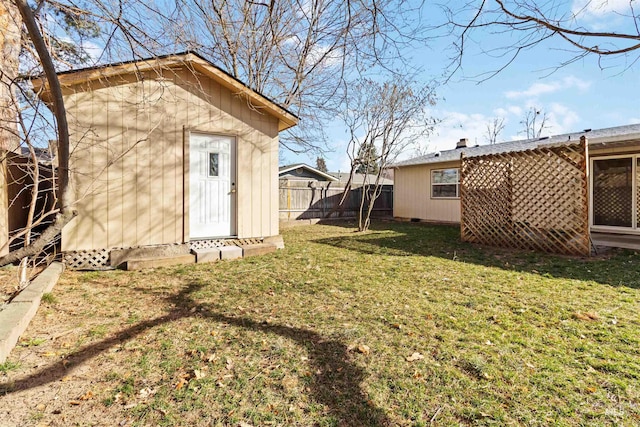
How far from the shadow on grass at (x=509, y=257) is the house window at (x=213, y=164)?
3154 mm

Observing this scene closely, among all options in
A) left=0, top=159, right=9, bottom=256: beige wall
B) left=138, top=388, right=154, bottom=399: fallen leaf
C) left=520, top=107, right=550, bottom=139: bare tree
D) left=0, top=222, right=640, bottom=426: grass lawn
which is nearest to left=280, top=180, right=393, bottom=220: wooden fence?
left=0, top=222, right=640, bottom=426: grass lawn

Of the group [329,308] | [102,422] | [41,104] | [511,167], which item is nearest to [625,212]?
[511,167]

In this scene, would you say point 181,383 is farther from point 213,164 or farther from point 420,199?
point 420,199

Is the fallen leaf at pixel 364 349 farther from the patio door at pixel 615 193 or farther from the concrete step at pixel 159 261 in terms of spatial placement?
the patio door at pixel 615 193

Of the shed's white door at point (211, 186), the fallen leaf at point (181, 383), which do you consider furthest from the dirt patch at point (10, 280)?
the fallen leaf at point (181, 383)

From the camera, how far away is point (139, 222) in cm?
538

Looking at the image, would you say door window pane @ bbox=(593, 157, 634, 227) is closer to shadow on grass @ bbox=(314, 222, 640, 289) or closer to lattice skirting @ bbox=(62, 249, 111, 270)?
shadow on grass @ bbox=(314, 222, 640, 289)

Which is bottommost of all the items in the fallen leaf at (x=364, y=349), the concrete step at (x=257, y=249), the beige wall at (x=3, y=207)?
the fallen leaf at (x=364, y=349)

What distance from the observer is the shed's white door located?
589 centimetres

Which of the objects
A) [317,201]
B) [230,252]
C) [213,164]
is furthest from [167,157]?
[317,201]

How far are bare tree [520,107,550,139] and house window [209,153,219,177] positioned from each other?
1078 inches

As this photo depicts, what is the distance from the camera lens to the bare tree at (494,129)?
27.6m

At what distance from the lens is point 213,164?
6.12 metres

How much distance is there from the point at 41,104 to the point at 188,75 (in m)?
2.73
